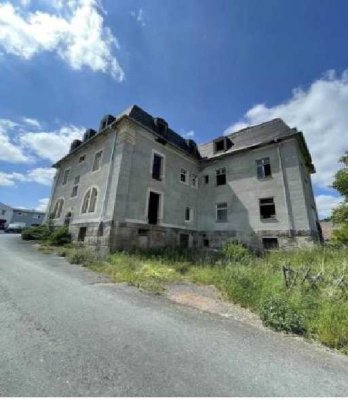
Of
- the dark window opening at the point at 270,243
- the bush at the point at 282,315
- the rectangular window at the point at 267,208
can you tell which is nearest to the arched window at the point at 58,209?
the rectangular window at the point at 267,208

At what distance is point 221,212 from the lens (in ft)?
64.5

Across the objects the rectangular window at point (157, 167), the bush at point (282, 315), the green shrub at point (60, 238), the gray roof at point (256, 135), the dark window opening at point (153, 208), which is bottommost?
the bush at point (282, 315)

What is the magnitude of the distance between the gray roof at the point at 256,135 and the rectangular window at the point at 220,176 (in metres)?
1.48

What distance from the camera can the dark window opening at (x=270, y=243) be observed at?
15.9 metres

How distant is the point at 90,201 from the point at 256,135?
15185 millimetres

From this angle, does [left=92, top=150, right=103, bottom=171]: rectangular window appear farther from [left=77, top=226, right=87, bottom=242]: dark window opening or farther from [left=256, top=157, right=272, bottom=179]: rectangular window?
[left=256, top=157, right=272, bottom=179]: rectangular window

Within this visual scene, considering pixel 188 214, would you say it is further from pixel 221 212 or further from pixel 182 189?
pixel 221 212

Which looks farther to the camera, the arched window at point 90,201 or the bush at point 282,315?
the arched window at point 90,201

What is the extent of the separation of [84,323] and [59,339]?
2.17ft

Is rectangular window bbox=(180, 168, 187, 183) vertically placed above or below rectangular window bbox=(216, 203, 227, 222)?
above

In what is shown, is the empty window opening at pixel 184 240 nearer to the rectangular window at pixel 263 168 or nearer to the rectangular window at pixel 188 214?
the rectangular window at pixel 188 214

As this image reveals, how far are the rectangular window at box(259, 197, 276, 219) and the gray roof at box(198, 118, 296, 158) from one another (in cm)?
470

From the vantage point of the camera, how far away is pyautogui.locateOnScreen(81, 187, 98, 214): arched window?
1678 cm

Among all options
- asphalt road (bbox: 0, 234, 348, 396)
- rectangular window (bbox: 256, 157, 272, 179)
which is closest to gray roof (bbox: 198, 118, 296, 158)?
rectangular window (bbox: 256, 157, 272, 179)
